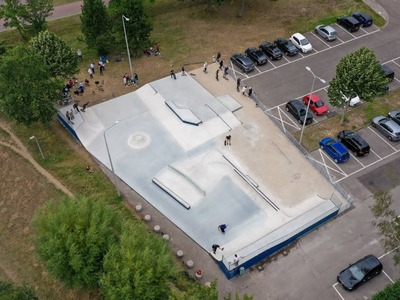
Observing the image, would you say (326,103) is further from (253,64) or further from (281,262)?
(281,262)

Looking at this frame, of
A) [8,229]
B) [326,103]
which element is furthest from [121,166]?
[326,103]

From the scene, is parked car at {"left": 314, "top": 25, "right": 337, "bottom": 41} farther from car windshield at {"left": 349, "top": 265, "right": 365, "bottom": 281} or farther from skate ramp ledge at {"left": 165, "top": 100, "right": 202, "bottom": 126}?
car windshield at {"left": 349, "top": 265, "right": 365, "bottom": 281}

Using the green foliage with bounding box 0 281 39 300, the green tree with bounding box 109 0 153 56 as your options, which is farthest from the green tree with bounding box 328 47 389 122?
the green foliage with bounding box 0 281 39 300

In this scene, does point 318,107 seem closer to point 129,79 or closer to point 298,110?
point 298,110

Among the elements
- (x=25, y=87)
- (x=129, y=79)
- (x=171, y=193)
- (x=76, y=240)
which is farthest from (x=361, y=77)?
(x=25, y=87)

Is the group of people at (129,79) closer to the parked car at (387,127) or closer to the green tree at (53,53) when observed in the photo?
the green tree at (53,53)

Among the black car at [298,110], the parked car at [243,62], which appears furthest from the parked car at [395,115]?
the parked car at [243,62]
